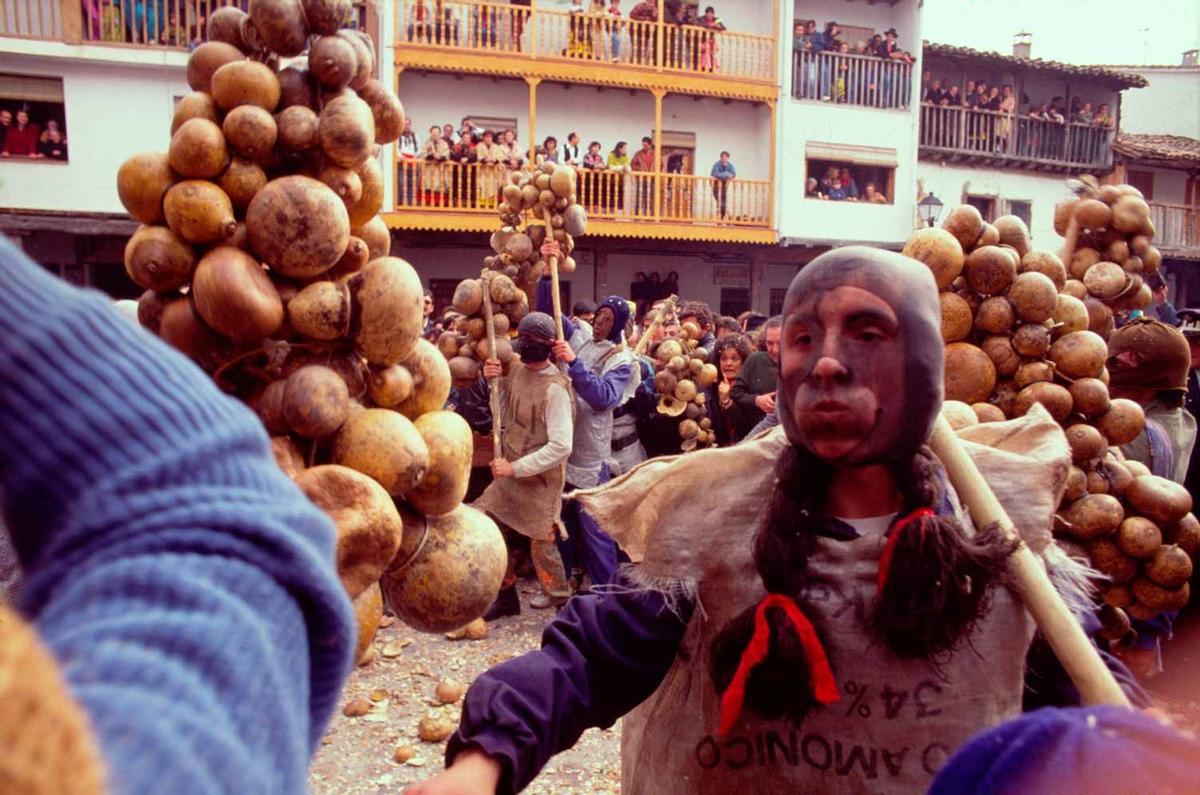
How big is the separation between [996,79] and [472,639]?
21.3 m

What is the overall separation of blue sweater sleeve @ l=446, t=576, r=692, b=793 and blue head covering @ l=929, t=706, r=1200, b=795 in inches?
34.5

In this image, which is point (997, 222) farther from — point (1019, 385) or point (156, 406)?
point (156, 406)

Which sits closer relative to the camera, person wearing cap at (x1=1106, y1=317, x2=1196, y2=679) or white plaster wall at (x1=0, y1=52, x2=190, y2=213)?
person wearing cap at (x1=1106, y1=317, x2=1196, y2=679)

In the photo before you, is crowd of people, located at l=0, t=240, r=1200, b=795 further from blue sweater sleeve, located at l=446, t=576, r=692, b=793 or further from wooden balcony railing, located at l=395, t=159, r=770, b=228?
wooden balcony railing, located at l=395, t=159, r=770, b=228

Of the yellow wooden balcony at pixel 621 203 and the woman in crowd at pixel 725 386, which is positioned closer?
the woman in crowd at pixel 725 386

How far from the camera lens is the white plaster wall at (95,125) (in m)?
14.5

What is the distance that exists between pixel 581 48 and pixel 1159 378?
50.6 feet

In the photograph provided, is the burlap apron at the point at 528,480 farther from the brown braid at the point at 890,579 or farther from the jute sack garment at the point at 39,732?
the jute sack garment at the point at 39,732

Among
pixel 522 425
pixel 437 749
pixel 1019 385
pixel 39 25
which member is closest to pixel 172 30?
pixel 39 25

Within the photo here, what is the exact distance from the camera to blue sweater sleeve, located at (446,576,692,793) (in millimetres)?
1560

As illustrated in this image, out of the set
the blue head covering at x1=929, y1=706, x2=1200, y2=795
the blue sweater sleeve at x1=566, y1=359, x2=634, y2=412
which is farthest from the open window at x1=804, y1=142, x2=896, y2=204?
the blue head covering at x1=929, y1=706, x2=1200, y2=795

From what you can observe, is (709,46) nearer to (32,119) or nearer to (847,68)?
(847,68)

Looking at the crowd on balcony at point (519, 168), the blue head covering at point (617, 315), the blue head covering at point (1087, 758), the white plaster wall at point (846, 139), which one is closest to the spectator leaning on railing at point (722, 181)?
the crowd on balcony at point (519, 168)

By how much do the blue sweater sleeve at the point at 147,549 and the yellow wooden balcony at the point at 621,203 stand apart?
1407 cm
